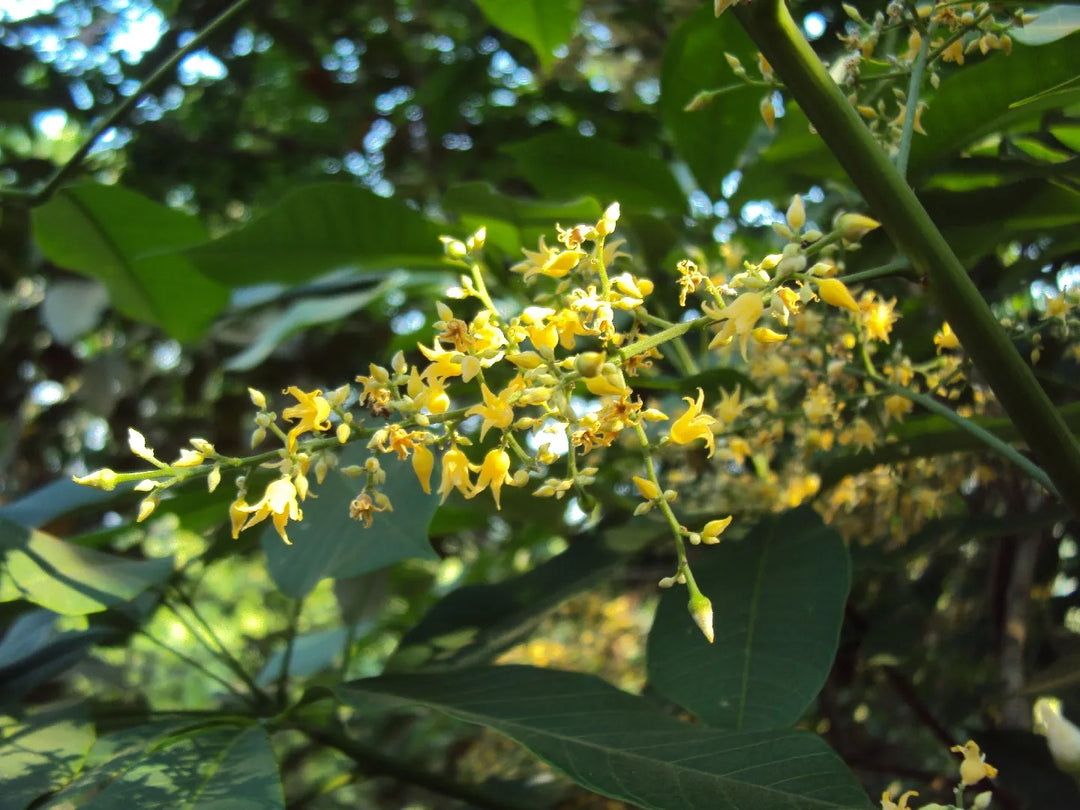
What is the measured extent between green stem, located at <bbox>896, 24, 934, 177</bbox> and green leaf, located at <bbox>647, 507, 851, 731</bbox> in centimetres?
44

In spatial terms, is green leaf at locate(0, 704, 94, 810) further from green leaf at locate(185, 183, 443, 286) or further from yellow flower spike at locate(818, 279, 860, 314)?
yellow flower spike at locate(818, 279, 860, 314)

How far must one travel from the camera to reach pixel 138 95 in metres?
1.18

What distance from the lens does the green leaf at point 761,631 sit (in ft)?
3.15

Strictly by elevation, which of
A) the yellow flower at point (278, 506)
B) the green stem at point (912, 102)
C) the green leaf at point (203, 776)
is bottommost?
the green leaf at point (203, 776)

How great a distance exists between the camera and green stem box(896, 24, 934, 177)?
2.61 ft

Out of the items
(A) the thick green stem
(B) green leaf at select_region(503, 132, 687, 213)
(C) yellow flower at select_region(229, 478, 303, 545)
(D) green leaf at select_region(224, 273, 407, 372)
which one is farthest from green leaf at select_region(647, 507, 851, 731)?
(D) green leaf at select_region(224, 273, 407, 372)

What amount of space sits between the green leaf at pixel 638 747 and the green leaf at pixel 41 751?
34 cm

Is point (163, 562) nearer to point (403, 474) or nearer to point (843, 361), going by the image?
point (403, 474)

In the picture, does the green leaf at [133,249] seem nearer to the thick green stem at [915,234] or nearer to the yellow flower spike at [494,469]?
the yellow flower spike at [494,469]

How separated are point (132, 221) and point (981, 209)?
1.32 meters

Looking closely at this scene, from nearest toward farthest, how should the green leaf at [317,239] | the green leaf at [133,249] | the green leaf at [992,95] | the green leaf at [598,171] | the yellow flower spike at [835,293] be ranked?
the yellow flower spike at [835,293] < the green leaf at [992,95] < the green leaf at [317,239] < the green leaf at [598,171] < the green leaf at [133,249]

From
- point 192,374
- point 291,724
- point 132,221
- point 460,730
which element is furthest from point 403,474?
point 192,374

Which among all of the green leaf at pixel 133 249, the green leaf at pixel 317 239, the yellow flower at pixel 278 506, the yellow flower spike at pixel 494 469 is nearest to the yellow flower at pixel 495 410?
the yellow flower spike at pixel 494 469

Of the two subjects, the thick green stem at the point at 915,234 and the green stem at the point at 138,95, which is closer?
the thick green stem at the point at 915,234
